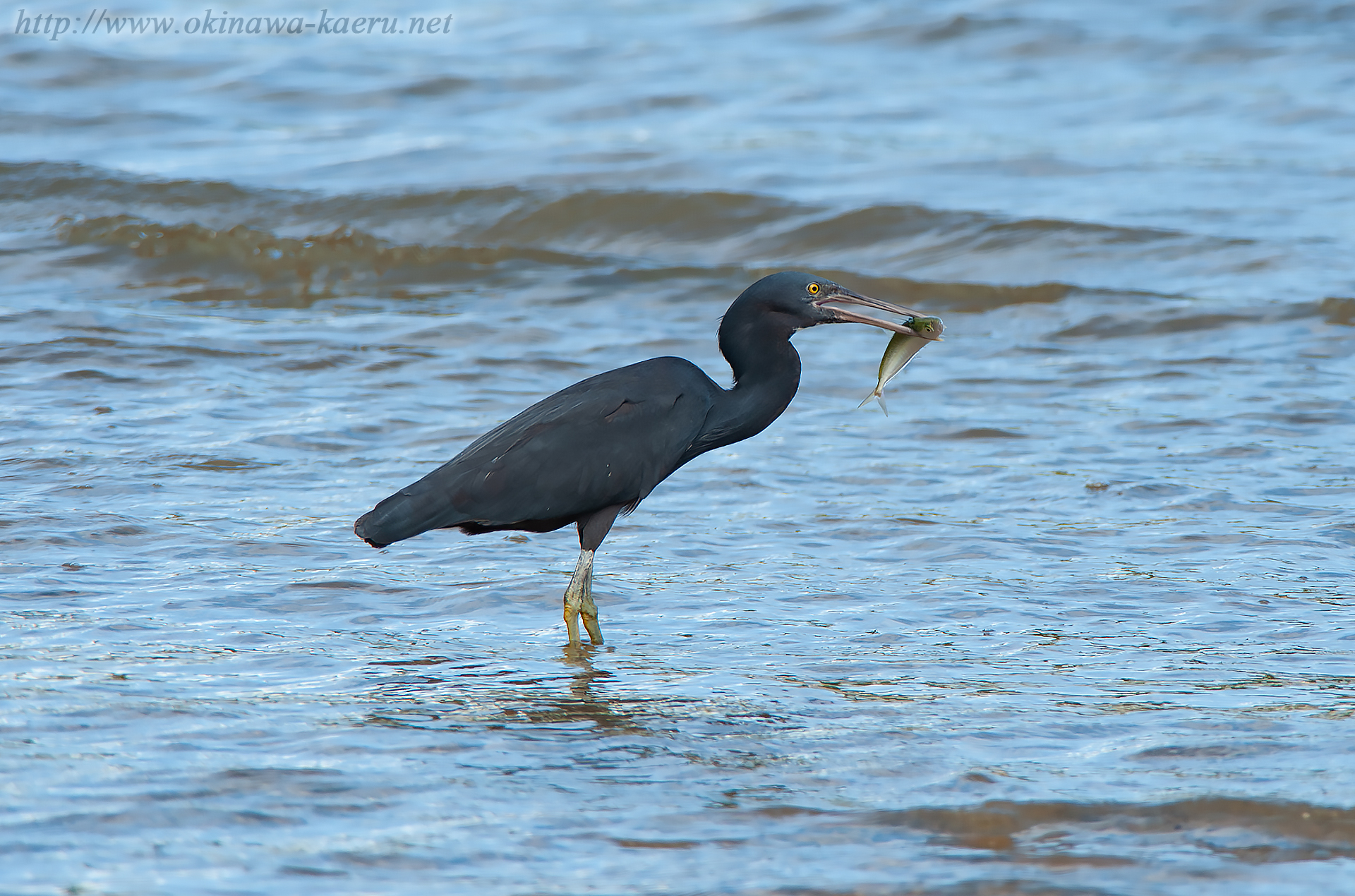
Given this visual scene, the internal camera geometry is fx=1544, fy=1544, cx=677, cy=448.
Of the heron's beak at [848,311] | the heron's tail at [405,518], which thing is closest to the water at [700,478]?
the heron's tail at [405,518]

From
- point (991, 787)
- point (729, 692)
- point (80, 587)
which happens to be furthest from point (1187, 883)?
point (80, 587)

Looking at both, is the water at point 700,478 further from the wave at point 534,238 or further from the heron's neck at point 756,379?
the heron's neck at point 756,379

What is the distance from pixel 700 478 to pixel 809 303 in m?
1.94

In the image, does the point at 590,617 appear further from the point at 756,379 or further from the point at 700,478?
the point at 700,478

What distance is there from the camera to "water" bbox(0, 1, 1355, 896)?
4.07 meters

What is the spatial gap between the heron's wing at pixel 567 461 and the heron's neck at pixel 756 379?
136 millimetres

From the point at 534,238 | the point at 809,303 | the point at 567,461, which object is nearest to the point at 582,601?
the point at 567,461

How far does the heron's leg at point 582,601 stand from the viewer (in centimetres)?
575

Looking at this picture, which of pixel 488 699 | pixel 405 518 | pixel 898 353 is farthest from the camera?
pixel 898 353

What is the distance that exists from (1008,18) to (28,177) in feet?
36.6

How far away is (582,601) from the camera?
579 centimetres

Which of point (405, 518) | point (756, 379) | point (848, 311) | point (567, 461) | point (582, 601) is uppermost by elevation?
point (848, 311)

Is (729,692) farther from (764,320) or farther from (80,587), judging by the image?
(80,587)

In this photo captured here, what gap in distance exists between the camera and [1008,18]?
60.6 feet
